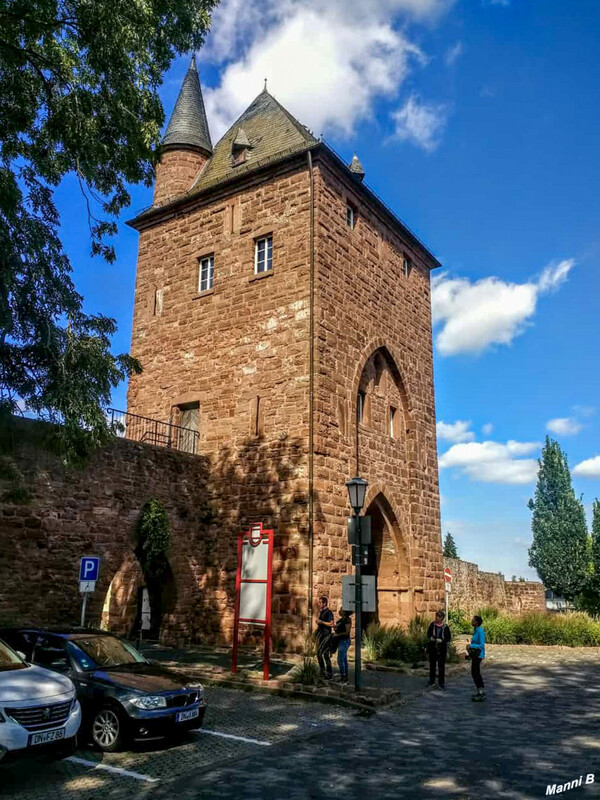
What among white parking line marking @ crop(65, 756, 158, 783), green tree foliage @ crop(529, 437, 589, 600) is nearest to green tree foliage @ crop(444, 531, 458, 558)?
green tree foliage @ crop(529, 437, 589, 600)

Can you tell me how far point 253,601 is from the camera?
39.4 ft

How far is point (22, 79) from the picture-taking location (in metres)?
10.3

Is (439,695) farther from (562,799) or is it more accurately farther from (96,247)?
(96,247)

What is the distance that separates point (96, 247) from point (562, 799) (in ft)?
33.9

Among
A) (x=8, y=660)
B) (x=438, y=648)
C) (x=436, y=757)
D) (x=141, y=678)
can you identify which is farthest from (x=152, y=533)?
(x=436, y=757)

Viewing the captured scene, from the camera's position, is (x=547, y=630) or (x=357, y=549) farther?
(x=547, y=630)

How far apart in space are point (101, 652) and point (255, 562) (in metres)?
4.30

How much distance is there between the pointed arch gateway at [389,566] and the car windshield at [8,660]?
469 inches

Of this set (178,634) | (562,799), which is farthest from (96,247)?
(562,799)

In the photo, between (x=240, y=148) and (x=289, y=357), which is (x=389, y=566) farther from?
(x=240, y=148)

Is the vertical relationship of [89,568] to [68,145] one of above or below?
below

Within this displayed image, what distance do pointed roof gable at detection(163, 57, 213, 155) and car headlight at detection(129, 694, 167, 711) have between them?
59.7ft

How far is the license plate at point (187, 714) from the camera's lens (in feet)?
24.6

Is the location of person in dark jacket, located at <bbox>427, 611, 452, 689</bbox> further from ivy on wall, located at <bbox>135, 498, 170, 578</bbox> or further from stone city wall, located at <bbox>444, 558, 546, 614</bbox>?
stone city wall, located at <bbox>444, 558, 546, 614</bbox>
